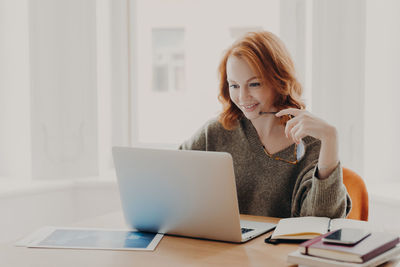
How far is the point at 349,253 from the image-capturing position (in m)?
1.01

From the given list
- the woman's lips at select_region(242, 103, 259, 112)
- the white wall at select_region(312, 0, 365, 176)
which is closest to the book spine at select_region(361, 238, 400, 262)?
the woman's lips at select_region(242, 103, 259, 112)

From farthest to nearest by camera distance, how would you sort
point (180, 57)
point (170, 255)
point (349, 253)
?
1. point (180, 57)
2. point (170, 255)
3. point (349, 253)

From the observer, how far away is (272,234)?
52.1 inches

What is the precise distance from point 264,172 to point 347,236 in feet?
2.31

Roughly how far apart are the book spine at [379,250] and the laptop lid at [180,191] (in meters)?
0.32

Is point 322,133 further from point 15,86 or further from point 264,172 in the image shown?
point 15,86

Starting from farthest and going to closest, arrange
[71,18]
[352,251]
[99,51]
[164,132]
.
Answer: [164,132], [99,51], [71,18], [352,251]

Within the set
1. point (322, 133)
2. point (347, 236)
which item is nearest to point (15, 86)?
point (322, 133)

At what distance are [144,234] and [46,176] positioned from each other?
1.36m

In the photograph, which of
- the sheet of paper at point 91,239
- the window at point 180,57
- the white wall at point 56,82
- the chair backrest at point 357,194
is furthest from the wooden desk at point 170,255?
the window at point 180,57

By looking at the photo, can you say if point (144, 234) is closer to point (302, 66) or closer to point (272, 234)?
point (272, 234)

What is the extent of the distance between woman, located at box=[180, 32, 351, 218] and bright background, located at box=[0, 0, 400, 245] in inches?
25.2

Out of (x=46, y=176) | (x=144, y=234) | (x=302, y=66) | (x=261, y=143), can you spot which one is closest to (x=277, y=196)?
(x=261, y=143)

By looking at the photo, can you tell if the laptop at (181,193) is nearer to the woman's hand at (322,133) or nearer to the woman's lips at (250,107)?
the woman's hand at (322,133)
